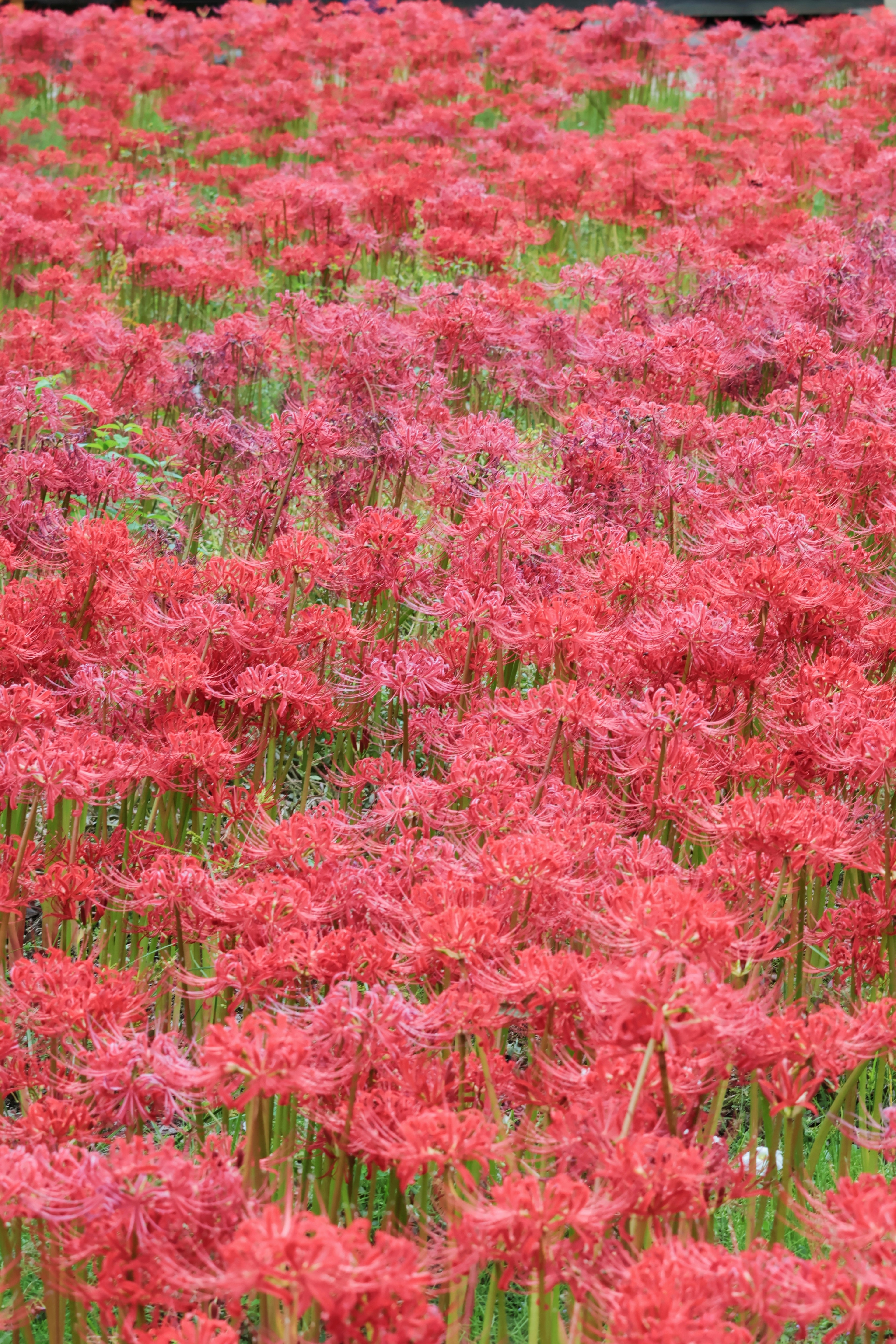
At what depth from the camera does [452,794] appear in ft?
10.0

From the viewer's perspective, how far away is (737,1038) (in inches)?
86.0

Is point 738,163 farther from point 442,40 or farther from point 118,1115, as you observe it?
point 118,1115

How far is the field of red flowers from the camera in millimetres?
2033

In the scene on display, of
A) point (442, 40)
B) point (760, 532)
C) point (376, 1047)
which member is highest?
point (442, 40)

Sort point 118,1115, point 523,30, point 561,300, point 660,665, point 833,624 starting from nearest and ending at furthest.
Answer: point 118,1115
point 660,665
point 833,624
point 561,300
point 523,30

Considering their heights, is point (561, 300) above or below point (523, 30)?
below

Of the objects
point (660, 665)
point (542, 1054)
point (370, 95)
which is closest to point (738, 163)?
point (370, 95)

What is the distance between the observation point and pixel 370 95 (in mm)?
11086

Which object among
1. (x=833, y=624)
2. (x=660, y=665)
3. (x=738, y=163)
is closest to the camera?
(x=660, y=665)

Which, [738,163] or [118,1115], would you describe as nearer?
[118,1115]

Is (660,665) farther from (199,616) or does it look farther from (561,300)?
(561,300)

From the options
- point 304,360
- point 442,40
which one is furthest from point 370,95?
point 304,360

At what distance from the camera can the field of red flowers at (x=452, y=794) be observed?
2.03 metres

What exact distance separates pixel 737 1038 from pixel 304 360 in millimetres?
5256
